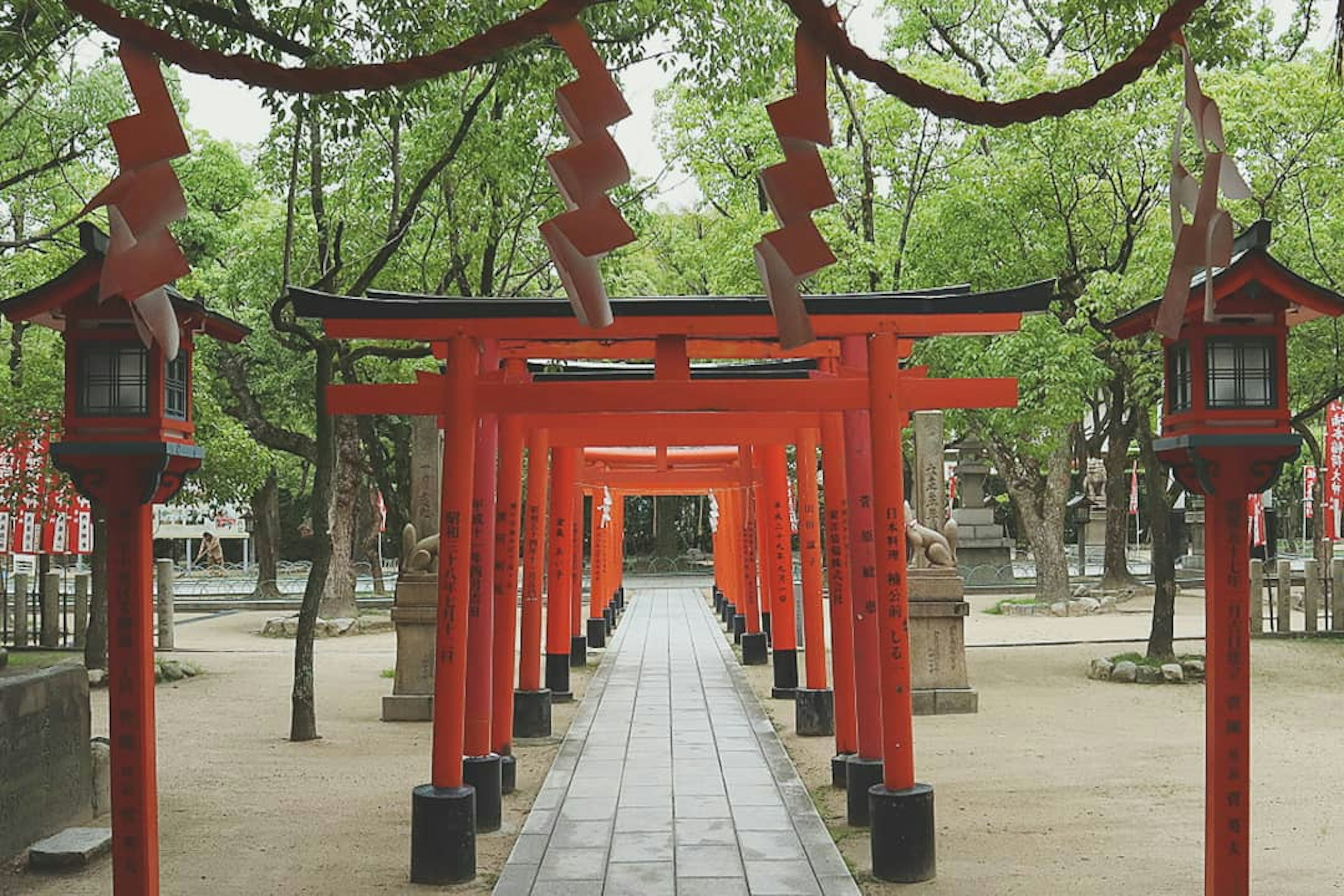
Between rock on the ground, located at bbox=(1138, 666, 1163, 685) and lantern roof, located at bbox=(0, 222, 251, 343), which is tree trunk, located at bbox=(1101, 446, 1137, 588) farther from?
lantern roof, located at bbox=(0, 222, 251, 343)

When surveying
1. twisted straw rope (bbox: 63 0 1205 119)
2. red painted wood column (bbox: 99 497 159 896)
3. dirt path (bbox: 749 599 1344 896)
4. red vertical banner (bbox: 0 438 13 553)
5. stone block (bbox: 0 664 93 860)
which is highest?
twisted straw rope (bbox: 63 0 1205 119)

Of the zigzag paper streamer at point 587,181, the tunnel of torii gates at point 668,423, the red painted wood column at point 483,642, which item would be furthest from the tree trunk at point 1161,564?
the zigzag paper streamer at point 587,181

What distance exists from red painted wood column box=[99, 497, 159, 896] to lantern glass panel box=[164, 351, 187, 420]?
0.36m

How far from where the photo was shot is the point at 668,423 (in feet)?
32.5

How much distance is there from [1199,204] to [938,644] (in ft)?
34.5

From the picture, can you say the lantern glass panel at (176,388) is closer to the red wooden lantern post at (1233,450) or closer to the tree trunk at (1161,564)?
the red wooden lantern post at (1233,450)

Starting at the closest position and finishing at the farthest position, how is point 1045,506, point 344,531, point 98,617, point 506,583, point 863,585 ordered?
point 863,585 → point 506,583 → point 98,617 → point 344,531 → point 1045,506

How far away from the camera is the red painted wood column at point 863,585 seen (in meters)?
8.09

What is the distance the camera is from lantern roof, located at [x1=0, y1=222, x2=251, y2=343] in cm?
540

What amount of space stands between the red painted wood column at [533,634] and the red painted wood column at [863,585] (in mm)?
4298

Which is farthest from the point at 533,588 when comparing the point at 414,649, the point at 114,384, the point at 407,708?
the point at 114,384

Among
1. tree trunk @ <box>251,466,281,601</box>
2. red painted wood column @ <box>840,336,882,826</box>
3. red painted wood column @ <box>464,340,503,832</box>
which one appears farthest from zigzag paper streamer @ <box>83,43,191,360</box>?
tree trunk @ <box>251,466,281,601</box>

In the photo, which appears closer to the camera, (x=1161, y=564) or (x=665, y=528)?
(x=1161, y=564)

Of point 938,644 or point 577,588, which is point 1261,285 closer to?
point 938,644
